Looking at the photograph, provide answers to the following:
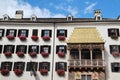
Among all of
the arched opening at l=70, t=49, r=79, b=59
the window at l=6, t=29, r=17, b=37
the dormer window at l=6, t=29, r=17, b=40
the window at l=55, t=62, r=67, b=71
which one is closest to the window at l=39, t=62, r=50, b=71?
the window at l=55, t=62, r=67, b=71

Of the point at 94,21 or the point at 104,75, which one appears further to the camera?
the point at 94,21

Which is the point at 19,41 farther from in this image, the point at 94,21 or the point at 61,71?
the point at 94,21

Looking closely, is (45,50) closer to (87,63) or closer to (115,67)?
(87,63)

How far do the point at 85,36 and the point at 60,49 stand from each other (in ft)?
16.6

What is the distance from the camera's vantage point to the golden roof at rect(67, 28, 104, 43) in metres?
45.1

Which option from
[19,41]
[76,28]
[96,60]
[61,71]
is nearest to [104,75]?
[96,60]

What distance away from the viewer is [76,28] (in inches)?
1853

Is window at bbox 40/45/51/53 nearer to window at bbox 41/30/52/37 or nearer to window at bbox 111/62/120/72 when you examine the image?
window at bbox 41/30/52/37

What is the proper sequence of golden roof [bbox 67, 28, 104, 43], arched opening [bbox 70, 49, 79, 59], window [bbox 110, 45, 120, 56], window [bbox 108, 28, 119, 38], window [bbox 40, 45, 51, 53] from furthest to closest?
1. window [bbox 108, 28, 119, 38]
2. window [bbox 40, 45, 51, 53]
3. golden roof [bbox 67, 28, 104, 43]
4. arched opening [bbox 70, 49, 79, 59]
5. window [bbox 110, 45, 120, 56]

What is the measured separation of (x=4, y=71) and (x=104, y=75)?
55.4 ft

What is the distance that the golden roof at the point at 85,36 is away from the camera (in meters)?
45.1

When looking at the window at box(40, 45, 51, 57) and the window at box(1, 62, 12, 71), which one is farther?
the window at box(40, 45, 51, 57)

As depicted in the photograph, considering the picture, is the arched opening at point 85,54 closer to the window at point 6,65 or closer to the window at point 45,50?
the window at point 45,50

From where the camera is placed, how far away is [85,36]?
151ft
